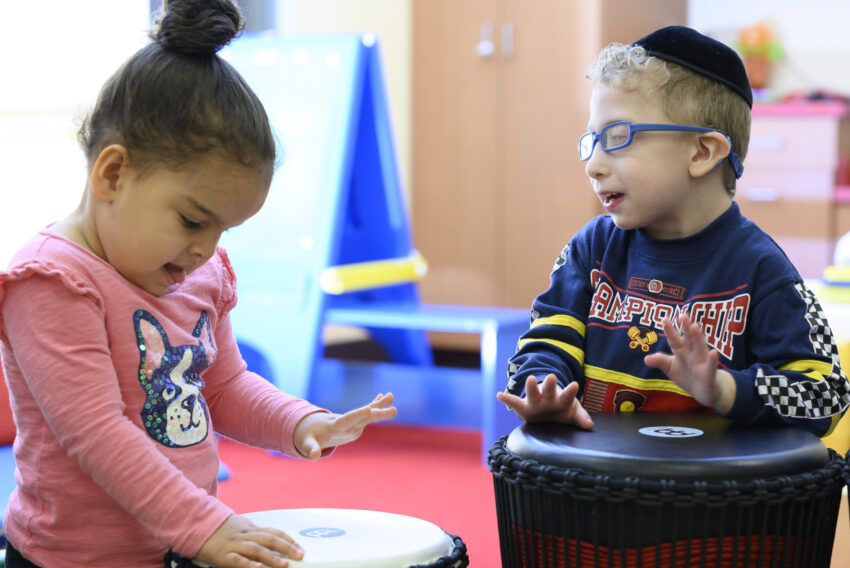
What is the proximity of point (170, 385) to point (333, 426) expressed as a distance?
7.3 inches

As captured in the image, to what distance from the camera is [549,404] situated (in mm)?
Result: 1189

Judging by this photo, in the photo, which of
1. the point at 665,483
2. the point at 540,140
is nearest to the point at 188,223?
the point at 665,483

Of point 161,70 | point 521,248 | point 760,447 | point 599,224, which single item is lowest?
point 521,248

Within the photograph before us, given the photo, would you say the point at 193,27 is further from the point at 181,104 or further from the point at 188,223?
the point at 188,223

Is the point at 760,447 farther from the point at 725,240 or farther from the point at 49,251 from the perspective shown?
the point at 49,251

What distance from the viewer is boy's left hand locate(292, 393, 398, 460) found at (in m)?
1.13

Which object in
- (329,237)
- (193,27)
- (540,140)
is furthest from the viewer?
(540,140)

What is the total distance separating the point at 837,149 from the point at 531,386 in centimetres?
422

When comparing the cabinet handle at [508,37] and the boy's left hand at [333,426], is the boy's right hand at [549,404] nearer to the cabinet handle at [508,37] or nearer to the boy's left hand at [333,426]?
the boy's left hand at [333,426]

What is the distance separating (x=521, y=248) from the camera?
4.10 meters

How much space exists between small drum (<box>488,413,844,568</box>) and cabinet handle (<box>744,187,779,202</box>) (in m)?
4.02

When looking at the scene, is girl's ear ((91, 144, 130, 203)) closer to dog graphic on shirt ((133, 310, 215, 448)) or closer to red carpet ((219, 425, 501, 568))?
dog graphic on shirt ((133, 310, 215, 448))

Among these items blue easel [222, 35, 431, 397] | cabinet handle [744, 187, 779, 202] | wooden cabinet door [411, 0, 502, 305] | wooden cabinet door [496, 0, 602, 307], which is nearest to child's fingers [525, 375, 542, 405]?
blue easel [222, 35, 431, 397]

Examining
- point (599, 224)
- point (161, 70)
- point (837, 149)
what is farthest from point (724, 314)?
point (837, 149)
